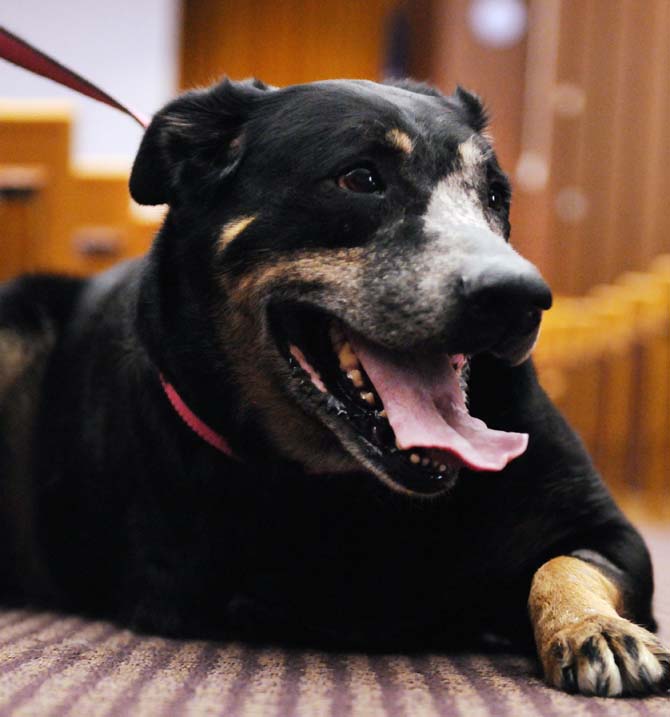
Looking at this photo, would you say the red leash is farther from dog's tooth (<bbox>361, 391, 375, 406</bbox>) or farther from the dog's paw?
the dog's paw

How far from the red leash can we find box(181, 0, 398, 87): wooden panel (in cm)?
610

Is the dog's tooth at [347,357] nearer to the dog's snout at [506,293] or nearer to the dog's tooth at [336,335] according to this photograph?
the dog's tooth at [336,335]

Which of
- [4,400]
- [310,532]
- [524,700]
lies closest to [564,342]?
[4,400]

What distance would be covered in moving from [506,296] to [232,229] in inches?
17.4

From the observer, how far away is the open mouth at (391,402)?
51.7 inches

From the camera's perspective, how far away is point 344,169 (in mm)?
1458

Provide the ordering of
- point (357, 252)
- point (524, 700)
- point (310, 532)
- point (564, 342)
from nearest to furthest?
point (524, 700) → point (357, 252) → point (310, 532) → point (564, 342)

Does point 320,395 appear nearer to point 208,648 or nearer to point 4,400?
point 208,648

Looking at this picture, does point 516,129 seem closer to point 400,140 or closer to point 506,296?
point 400,140

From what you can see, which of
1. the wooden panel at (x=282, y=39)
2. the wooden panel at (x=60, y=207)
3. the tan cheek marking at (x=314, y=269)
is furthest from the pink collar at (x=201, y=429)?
the wooden panel at (x=282, y=39)

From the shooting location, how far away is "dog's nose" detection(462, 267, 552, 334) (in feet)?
4.01

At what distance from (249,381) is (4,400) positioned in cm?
74

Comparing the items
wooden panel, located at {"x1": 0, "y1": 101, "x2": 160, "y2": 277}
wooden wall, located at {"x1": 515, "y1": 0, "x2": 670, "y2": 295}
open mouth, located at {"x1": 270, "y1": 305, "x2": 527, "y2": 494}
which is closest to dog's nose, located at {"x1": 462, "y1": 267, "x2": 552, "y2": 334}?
open mouth, located at {"x1": 270, "y1": 305, "x2": 527, "y2": 494}

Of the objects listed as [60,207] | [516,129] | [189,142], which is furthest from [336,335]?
[516,129]
